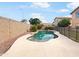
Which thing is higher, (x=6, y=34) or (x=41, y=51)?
(x=6, y=34)

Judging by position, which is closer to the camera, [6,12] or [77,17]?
[6,12]

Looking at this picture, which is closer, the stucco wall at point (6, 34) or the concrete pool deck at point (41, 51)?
the concrete pool deck at point (41, 51)

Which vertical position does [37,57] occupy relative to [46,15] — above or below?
below

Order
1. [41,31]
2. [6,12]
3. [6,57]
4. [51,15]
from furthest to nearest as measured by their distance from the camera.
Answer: [41,31] → [51,15] → [6,12] → [6,57]

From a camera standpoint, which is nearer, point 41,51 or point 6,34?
point 41,51

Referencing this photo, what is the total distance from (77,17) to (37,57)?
52.4 ft

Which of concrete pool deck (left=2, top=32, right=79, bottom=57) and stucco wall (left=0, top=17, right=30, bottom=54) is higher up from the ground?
stucco wall (left=0, top=17, right=30, bottom=54)

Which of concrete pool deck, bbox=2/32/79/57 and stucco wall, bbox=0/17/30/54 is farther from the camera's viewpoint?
stucco wall, bbox=0/17/30/54

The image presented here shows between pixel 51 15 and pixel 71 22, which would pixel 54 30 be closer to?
pixel 71 22

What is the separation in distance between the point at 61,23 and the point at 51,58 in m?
15.7

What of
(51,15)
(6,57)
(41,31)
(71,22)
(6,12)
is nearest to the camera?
(6,57)

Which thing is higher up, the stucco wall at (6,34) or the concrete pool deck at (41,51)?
the stucco wall at (6,34)

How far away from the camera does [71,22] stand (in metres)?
21.3

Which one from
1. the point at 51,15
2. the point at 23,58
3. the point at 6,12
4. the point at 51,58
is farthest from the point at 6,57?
the point at 51,15
